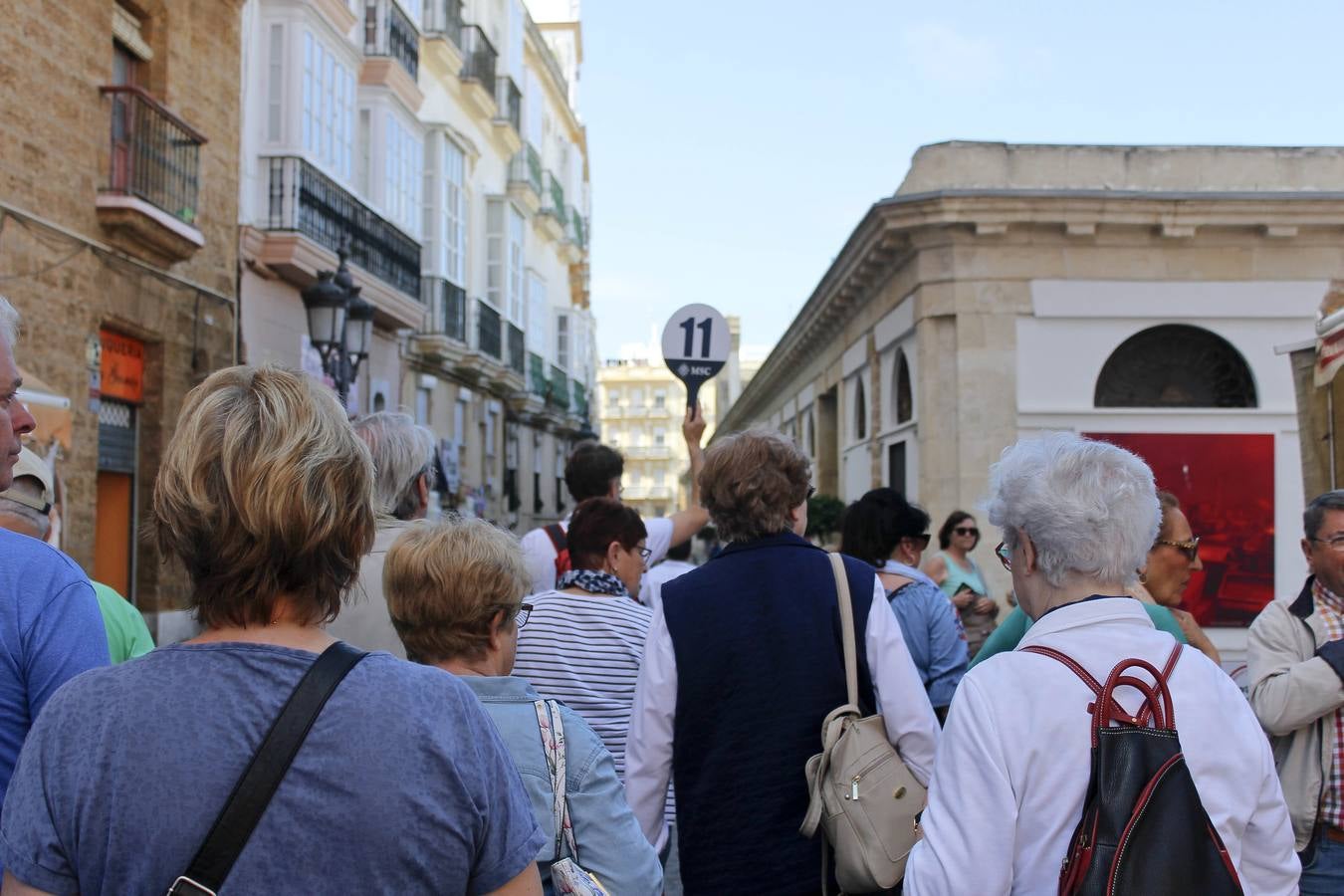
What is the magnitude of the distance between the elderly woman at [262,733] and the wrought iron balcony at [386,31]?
1898cm

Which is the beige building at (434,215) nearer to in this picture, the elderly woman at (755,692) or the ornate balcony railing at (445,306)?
the ornate balcony railing at (445,306)

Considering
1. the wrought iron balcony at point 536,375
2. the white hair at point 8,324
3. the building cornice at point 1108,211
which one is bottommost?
the white hair at point 8,324

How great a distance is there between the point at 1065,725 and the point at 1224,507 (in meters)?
11.6

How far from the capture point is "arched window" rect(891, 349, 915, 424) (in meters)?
15.0

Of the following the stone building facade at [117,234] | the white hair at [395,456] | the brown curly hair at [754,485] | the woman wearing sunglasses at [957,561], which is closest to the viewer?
the brown curly hair at [754,485]

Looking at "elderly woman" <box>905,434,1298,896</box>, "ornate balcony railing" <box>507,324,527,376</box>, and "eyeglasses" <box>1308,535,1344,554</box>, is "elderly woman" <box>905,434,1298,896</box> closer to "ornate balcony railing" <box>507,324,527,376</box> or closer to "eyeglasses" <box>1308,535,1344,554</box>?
"eyeglasses" <box>1308,535,1344,554</box>

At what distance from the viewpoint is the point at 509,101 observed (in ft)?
95.3

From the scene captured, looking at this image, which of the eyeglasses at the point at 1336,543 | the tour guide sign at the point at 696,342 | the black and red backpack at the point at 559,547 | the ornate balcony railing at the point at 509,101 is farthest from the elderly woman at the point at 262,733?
the ornate balcony railing at the point at 509,101

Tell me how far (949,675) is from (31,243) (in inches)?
360

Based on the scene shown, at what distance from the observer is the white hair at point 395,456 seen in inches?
150

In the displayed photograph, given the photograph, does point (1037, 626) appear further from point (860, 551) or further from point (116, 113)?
point (116, 113)

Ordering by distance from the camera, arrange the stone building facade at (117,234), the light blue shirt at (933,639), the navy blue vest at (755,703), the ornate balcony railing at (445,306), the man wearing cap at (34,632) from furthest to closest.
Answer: the ornate balcony railing at (445,306), the stone building facade at (117,234), the light blue shirt at (933,639), the navy blue vest at (755,703), the man wearing cap at (34,632)

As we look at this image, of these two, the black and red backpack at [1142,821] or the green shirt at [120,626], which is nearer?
the black and red backpack at [1142,821]

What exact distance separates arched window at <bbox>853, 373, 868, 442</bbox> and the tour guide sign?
10.6m
